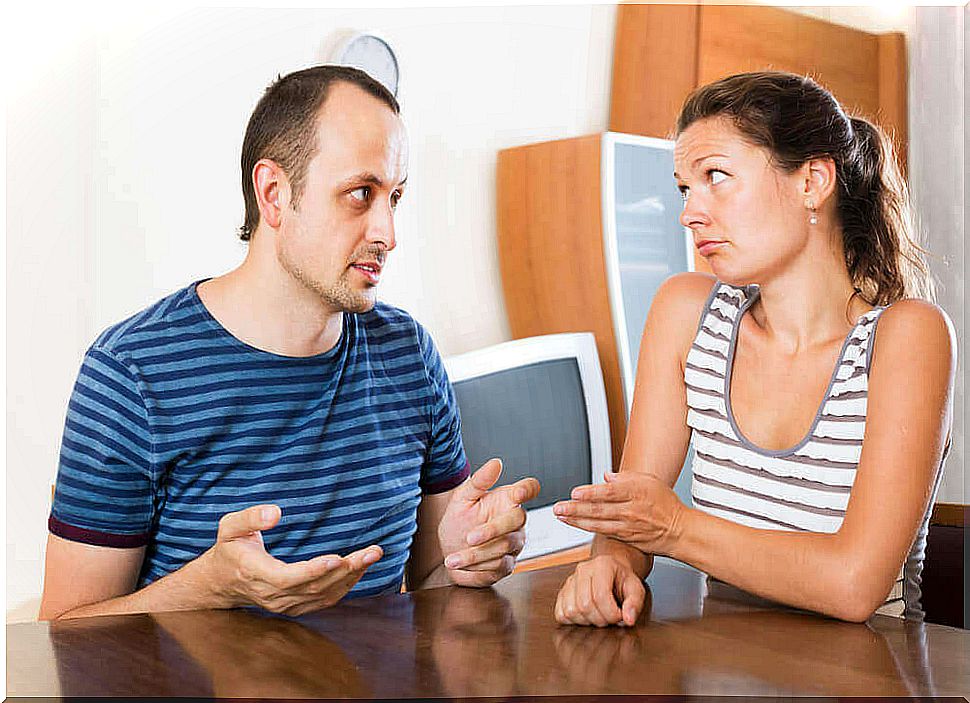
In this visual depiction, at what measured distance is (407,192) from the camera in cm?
264

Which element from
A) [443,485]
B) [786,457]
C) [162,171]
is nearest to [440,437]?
[443,485]

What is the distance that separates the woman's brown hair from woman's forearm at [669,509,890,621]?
0.36 metres

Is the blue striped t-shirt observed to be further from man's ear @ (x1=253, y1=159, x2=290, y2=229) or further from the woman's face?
the woman's face

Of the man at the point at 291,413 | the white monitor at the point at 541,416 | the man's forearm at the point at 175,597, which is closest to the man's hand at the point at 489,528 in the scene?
the man at the point at 291,413

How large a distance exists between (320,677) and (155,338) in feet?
1.74

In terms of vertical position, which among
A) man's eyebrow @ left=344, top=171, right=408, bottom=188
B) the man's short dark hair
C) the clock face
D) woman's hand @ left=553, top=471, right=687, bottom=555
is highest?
the clock face

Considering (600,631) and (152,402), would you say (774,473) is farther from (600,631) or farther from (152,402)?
(152,402)

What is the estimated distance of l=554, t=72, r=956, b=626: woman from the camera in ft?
3.04

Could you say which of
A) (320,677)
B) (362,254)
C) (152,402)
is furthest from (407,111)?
(320,677)

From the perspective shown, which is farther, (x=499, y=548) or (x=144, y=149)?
(x=144, y=149)

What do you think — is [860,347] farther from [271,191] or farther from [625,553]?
[271,191]

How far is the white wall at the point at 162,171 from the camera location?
5.55ft

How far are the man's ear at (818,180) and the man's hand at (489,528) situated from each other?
452 mm

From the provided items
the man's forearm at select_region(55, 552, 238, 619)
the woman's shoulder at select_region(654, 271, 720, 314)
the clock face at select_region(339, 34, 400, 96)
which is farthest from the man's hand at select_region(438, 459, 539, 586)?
the clock face at select_region(339, 34, 400, 96)
